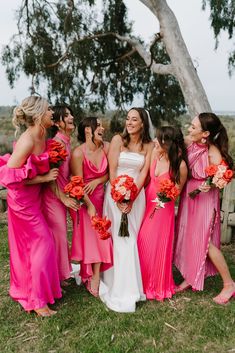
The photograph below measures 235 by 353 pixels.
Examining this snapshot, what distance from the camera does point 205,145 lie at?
4402 millimetres

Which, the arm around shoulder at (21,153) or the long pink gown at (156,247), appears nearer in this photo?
the arm around shoulder at (21,153)

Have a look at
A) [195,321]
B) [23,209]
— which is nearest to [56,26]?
[23,209]

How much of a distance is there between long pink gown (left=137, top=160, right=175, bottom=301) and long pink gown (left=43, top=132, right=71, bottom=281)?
0.78 m

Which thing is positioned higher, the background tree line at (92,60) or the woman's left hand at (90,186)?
the background tree line at (92,60)

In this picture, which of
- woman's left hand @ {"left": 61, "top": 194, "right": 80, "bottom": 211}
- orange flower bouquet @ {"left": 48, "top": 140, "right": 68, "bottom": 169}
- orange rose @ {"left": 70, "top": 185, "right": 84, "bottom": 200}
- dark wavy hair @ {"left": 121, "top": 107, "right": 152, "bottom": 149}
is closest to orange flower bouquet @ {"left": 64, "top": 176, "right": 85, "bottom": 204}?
orange rose @ {"left": 70, "top": 185, "right": 84, "bottom": 200}

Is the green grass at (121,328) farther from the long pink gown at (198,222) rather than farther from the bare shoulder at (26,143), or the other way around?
the bare shoulder at (26,143)

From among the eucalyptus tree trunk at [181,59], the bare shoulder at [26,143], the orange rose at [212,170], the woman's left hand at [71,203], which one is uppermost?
the eucalyptus tree trunk at [181,59]

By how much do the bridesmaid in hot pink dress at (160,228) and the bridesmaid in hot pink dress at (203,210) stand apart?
147 millimetres

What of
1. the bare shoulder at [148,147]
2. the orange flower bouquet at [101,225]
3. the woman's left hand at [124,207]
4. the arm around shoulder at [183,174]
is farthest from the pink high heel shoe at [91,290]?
the bare shoulder at [148,147]

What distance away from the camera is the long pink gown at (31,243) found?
13.1 ft

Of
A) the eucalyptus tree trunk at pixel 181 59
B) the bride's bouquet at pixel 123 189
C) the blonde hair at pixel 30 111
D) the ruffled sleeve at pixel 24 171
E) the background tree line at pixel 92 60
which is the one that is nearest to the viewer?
the ruffled sleeve at pixel 24 171

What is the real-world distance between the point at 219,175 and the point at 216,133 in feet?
1.73

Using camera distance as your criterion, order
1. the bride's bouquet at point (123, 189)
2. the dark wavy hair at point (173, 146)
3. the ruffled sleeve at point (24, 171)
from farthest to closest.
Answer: the dark wavy hair at point (173, 146) → the bride's bouquet at point (123, 189) → the ruffled sleeve at point (24, 171)

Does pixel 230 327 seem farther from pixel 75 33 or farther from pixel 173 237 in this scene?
pixel 75 33
